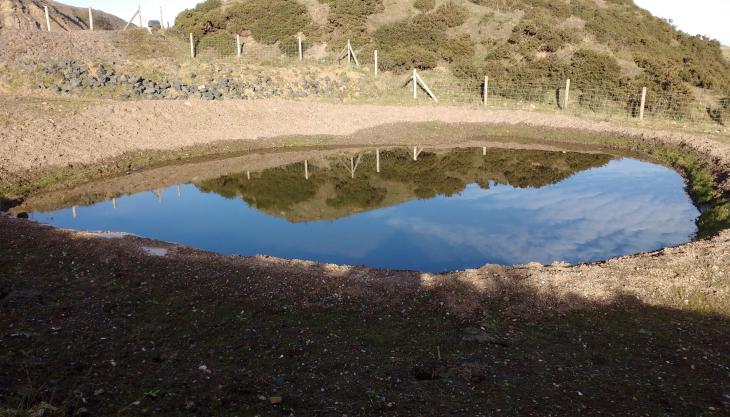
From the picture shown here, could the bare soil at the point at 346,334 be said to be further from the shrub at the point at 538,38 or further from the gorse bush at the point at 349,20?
the gorse bush at the point at 349,20

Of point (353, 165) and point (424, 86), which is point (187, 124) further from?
point (424, 86)

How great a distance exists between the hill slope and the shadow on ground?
38224mm

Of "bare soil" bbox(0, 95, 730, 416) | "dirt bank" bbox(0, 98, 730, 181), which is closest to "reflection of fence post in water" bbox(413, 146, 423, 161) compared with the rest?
"dirt bank" bbox(0, 98, 730, 181)

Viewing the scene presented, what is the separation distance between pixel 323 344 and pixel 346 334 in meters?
0.55

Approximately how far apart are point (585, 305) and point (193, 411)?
7.55 metres

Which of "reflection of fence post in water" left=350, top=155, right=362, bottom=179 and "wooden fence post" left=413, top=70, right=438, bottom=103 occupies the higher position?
"wooden fence post" left=413, top=70, right=438, bottom=103

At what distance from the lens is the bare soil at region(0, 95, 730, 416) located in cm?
685

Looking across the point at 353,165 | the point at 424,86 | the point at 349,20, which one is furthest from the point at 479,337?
the point at 349,20

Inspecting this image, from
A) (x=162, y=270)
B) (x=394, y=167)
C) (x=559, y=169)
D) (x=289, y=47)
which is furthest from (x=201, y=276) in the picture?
(x=289, y=47)

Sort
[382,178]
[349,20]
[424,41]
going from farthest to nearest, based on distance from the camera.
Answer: [349,20], [424,41], [382,178]

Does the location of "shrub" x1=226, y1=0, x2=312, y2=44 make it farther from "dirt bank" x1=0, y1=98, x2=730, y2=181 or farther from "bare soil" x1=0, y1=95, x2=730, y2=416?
"bare soil" x1=0, y1=95, x2=730, y2=416

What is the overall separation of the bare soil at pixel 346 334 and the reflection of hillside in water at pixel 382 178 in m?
6.17

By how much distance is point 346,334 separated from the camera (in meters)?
8.91

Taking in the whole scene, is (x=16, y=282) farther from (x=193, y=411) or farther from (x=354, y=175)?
(x=354, y=175)
